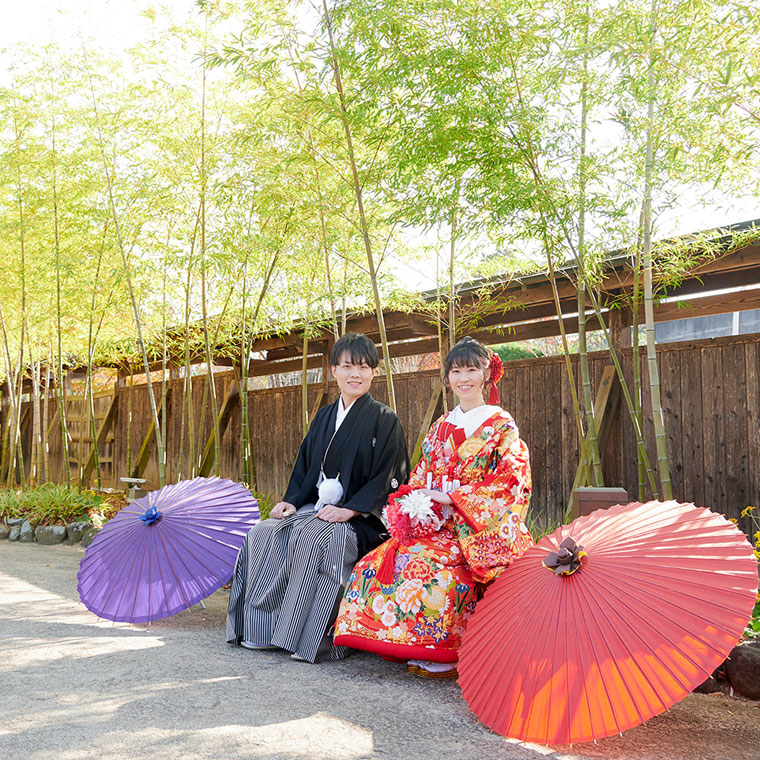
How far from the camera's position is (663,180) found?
3.76m

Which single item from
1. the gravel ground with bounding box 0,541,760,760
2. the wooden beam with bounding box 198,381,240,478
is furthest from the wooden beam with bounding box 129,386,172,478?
the gravel ground with bounding box 0,541,760,760

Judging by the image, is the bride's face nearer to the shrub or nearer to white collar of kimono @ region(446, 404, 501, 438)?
white collar of kimono @ region(446, 404, 501, 438)

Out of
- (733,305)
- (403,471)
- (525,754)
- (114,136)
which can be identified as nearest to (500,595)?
→ (525,754)

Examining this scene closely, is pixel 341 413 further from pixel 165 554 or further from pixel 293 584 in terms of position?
pixel 165 554

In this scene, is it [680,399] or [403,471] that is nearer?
[403,471]

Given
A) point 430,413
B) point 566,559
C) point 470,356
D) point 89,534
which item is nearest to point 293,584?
point 470,356

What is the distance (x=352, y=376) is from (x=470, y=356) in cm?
64

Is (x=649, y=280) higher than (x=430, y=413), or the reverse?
(x=649, y=280)

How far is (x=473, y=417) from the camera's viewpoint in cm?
298

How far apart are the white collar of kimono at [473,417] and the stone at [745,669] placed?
1183mm

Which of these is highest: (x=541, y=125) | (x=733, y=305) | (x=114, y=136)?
(x=114, y=136)

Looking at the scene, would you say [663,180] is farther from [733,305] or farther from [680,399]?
[680,399]

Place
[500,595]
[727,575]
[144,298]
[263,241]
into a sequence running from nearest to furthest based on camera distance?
[727,575] → [500,595] → [263,241] → [144,298]

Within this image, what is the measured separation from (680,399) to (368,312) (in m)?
2.81
